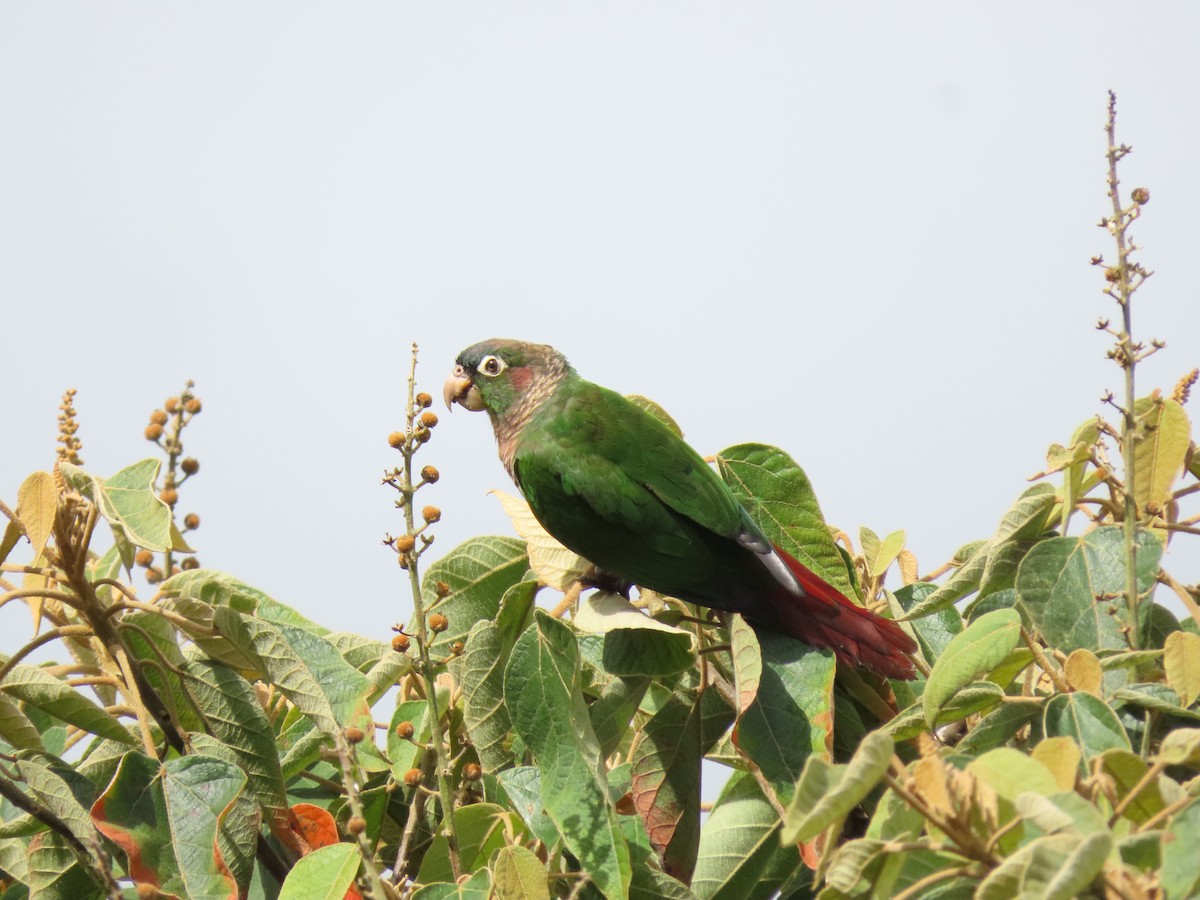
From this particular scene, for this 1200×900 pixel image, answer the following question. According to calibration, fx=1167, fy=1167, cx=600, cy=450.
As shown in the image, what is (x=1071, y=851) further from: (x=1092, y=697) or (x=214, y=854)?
(x=214, y=854)

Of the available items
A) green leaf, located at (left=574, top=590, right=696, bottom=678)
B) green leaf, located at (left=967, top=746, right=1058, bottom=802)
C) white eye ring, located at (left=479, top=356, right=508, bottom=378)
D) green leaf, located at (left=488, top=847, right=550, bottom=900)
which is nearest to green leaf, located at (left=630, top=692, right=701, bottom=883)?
green leaf, located at (left=574, top=590, right=696, bottom=678)

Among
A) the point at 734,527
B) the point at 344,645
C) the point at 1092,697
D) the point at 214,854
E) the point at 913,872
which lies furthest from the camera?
the point at 344,645

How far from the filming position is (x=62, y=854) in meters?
2.04

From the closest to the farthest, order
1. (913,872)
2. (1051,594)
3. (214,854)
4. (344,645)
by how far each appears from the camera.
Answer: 1. (913,872)
2. (214,854)
3. (1051,594)
4. (344,645)

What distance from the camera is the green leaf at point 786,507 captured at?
8.02 ft

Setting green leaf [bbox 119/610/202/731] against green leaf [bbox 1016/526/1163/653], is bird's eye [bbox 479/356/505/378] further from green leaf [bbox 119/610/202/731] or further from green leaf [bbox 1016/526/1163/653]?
green leaf [bbox 1016/526/1163/653]

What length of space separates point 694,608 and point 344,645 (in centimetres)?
77

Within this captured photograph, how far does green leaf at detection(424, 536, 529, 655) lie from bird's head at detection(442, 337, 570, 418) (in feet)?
1.99

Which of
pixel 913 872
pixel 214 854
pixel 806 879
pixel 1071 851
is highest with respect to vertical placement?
pixel 1071 851

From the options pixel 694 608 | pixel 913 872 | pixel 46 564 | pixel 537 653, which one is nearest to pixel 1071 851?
pixel 913 872

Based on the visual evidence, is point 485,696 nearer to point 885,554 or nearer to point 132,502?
point 132,502

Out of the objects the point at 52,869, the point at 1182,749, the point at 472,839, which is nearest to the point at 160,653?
the point at 52,869

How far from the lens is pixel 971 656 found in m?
1.69

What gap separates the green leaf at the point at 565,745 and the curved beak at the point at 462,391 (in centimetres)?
141
